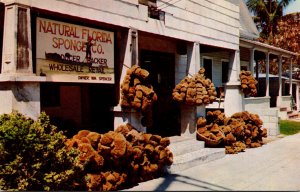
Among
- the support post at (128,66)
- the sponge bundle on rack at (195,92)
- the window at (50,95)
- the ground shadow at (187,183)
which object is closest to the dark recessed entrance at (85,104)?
the window at (50,95)

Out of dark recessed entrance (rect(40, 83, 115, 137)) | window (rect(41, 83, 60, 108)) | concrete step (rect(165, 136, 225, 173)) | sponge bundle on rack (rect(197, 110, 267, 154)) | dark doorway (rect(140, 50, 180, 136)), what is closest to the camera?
concrete step (rect(165, 136, 225, 173))

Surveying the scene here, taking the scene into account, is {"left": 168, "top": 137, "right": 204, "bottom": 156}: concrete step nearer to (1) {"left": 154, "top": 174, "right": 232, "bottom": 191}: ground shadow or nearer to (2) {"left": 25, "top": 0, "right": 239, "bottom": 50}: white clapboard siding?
(1) {"left": 154, "top": 174, "right": 232, "bottom": 191}: ground shadow

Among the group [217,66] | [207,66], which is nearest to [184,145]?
[207,66]

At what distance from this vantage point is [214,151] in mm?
10523

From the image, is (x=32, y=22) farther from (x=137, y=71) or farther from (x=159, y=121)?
(x=159, y=121)

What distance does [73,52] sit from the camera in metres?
7.60

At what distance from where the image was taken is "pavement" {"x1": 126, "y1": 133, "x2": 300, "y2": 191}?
7316 mm

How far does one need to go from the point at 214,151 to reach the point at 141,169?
362 cm

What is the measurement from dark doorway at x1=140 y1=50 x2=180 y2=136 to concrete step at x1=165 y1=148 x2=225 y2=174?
2.20m

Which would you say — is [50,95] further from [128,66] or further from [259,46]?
[259,46]

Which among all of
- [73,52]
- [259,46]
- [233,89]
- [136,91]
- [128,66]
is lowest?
[136,91]

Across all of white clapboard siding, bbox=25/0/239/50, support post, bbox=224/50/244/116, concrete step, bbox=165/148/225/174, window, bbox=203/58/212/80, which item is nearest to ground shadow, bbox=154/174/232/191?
concrete step, bbox=165/148/225/174

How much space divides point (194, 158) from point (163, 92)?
13.5 ft

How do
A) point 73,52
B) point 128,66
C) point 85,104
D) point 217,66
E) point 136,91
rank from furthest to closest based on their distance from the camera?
point 217,66 → point 85,104 → point 128,66 → point 136,91 → point 73,52
